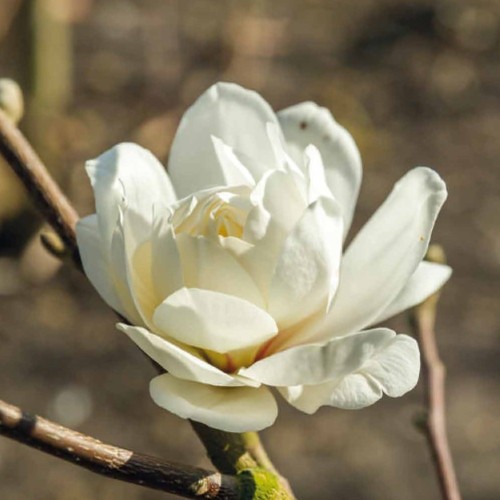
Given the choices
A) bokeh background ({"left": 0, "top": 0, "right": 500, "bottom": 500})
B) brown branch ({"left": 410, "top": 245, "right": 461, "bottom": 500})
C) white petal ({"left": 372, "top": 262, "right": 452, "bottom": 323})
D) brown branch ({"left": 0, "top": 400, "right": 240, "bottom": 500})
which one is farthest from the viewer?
bokeh background ({"left": 0, "top": 0, "right": 500, "bottom": 500})

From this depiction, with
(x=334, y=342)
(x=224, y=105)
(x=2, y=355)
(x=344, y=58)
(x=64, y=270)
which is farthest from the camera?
(x=344, y=58)

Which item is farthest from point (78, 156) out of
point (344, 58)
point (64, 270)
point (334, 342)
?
point (334, 342)

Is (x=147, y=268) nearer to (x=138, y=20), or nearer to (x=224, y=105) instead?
(x=224, y=105)

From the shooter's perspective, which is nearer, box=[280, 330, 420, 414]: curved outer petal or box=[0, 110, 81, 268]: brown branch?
box=[280, 330, 420, 414]: curved outer petal

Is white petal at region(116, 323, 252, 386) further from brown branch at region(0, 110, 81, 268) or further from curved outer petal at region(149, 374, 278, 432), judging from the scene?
brown branch at region(0, 110, 81, 268)

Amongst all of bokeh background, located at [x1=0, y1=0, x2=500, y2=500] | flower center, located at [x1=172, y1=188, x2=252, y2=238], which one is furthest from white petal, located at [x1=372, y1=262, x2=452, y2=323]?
bokeh background, located at [x1=0, y1=0, x2=500, y2=500]

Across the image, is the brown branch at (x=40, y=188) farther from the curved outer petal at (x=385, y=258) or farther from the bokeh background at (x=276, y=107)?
the bokeh background at (x=276, y=107)

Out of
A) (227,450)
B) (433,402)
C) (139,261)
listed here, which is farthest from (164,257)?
(433,402)
